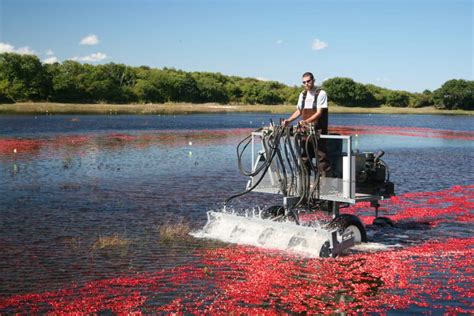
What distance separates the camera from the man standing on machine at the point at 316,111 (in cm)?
1566

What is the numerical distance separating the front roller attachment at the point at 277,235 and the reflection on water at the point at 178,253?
0.38 m

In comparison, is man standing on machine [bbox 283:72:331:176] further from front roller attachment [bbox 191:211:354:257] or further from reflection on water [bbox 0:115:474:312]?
reflection on water [bbox 0:115:474:312]

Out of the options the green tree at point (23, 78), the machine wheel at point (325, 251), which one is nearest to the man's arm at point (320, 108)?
the machine wheel at point (325, 251)

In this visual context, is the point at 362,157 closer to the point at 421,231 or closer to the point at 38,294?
the point at 421,231

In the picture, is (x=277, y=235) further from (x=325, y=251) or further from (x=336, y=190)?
(x=336, y=190)

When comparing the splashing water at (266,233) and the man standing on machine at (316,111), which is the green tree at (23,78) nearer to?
the splashing water at (266,233)

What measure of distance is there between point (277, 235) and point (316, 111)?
360cm

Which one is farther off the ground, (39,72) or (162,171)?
(39,72)

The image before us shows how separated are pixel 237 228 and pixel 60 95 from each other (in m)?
161

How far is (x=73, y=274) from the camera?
14000mm

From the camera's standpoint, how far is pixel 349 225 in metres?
15.9

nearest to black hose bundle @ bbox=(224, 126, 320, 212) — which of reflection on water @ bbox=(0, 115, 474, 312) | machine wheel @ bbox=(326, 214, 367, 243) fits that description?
machine wheel @ bbox=(326, 214, 367, 243)

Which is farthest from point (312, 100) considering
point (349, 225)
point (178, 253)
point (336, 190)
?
point (178, 253)

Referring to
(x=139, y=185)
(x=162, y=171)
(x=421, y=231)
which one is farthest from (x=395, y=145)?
(x=421, y=231)
